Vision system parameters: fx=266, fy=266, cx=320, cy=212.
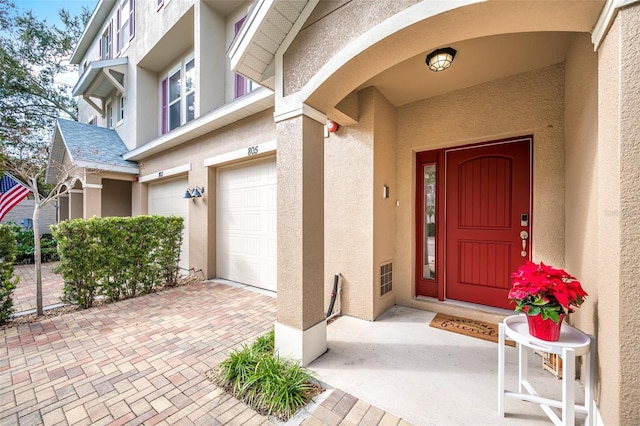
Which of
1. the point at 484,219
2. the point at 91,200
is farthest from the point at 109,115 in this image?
the point at 484,219

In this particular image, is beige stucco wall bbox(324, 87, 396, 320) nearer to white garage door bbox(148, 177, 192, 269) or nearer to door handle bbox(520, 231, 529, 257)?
door handle bbox(520, 231, 529, 257)

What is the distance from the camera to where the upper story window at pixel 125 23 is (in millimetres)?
9362

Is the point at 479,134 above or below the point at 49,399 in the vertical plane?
above

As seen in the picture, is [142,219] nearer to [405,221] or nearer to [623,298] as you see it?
[405,221]

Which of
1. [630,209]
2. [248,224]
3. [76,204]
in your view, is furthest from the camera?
[76,204]

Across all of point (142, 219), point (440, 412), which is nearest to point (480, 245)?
point (440, 412)

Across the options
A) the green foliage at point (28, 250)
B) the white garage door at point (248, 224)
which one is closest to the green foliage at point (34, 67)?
the green foliage at point (28, 250)

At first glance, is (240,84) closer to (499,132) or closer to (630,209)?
(499,132)

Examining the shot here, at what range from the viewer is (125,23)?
984 centimetres

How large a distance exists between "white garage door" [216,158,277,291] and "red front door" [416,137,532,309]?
9.98 ft

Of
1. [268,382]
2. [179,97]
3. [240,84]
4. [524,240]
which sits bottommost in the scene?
[268,382]

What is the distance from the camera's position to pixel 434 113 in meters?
4.02

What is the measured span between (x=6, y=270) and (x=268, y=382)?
456 centimetres

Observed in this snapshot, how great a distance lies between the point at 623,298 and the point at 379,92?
3.43 m
